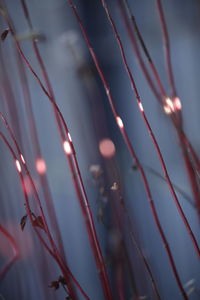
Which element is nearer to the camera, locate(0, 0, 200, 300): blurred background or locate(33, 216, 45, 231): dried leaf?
locate(33, 216, 45, 231): dried leaf

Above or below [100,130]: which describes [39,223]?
below

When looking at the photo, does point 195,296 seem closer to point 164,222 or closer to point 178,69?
point 164,222

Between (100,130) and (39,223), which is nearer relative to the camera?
(39,223)

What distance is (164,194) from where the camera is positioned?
4.74ft

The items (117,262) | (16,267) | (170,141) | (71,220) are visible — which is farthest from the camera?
(71,220)

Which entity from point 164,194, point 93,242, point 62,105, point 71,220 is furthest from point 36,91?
point 93,242

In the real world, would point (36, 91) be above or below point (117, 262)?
above

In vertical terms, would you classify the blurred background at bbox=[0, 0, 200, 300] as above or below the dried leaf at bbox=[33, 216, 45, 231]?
above

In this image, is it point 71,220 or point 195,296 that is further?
point 71,220

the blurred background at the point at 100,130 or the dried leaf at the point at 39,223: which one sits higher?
the blurred background at the point at 100,130

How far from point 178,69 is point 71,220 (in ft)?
2.76

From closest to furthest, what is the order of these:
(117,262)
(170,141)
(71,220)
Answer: (117,262) → (170,141) → (71,220)

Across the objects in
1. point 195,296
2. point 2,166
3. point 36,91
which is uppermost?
point 36,91

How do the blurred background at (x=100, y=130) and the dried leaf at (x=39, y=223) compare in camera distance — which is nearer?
the dried leaf at (x=39, y=223)
